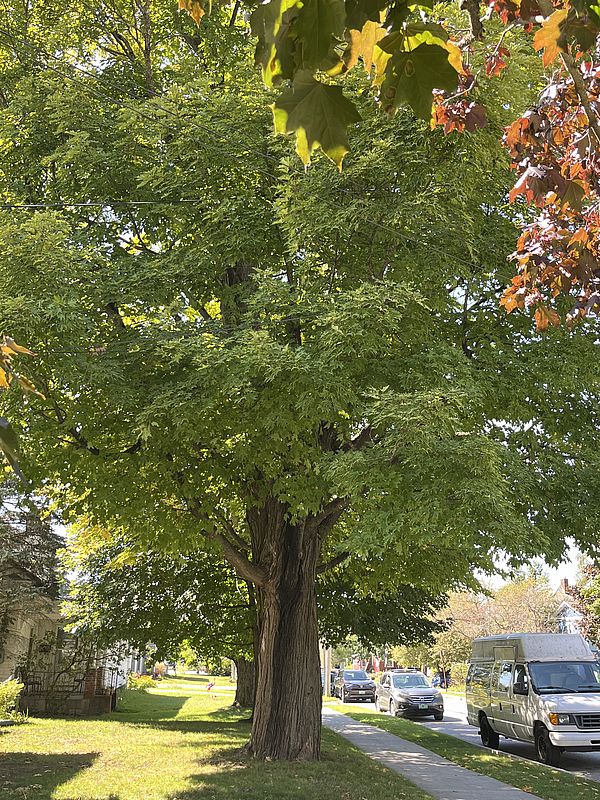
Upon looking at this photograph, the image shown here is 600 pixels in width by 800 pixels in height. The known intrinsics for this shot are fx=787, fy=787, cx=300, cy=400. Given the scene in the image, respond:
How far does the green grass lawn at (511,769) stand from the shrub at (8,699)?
10.3m

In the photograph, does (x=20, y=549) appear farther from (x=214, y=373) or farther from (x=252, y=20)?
(x=252, y=20)

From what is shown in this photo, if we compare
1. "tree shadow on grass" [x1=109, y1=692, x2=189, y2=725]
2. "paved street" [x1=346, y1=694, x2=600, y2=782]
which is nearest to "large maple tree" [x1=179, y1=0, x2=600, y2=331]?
"paved street" [x1=346, y1=694, x2=600, y2=782]

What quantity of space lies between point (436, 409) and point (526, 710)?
11.0m

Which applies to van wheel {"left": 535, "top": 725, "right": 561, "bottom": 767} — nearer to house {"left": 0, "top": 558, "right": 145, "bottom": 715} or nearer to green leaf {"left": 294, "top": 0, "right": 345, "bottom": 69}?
house {"left": 0, "top": 558, "right": 145, "bottom": 715}

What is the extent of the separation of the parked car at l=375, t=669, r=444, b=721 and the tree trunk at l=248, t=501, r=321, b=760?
678 inches

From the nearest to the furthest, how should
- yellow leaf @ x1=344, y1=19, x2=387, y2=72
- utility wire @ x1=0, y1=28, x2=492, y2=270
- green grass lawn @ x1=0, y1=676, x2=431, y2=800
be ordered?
1. yellow leaf @ x1=344, y1=19, x2=387, y2=72
2. green grass lawn @ x1=0, y1=676, x2=431, y2=800
3. utility wire @ x1=0, y1=28, x2=492, y2=270

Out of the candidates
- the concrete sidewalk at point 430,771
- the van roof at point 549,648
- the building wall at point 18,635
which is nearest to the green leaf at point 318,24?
the concrete sidewalk at point 430,771

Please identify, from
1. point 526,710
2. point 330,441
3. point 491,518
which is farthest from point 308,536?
point 526,710

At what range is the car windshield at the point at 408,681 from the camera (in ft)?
101

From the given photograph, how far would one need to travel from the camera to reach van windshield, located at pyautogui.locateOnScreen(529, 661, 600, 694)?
1706cm

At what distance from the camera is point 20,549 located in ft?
77.9

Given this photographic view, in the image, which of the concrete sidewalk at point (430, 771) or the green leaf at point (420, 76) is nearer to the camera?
the green leaf at point (420, 76)

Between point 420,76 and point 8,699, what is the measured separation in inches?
846

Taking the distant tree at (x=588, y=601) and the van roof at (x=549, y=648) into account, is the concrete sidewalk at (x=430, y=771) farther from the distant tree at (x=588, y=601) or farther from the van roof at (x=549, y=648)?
the distant tree at (x=588, y=601)
